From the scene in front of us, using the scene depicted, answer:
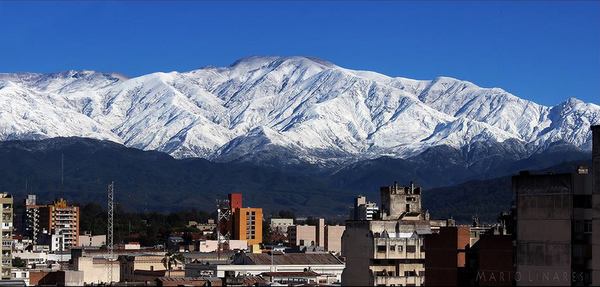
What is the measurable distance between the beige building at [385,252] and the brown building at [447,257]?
8805 millimetres

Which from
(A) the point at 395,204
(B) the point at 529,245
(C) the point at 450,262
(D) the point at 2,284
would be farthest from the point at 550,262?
(D) the point at 2,284

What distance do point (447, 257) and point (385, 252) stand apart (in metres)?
11.4

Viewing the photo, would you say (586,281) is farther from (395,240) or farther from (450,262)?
(395,240)

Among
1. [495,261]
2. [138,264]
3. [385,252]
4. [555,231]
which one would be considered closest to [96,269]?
[138,264]

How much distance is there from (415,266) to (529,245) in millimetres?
18605

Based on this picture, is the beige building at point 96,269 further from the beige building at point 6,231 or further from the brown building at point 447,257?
the brown building at point 447,257

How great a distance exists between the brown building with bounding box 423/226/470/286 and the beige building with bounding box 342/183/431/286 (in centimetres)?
880

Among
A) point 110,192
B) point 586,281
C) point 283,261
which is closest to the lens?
point 586,281

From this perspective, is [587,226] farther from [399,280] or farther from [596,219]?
[399,280]

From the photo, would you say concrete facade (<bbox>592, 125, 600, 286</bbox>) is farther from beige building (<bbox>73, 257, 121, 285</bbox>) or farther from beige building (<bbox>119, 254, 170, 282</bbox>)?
beige building (<bbox>119, 254, 170, 282</bbox>)

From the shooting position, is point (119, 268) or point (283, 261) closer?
point (119, 268)

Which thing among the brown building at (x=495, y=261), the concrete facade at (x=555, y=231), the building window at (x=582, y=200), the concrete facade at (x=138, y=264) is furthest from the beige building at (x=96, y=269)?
the building window at (x=582, y=200)

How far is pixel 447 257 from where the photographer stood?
204ft

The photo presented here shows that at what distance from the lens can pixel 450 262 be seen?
61.9 m
